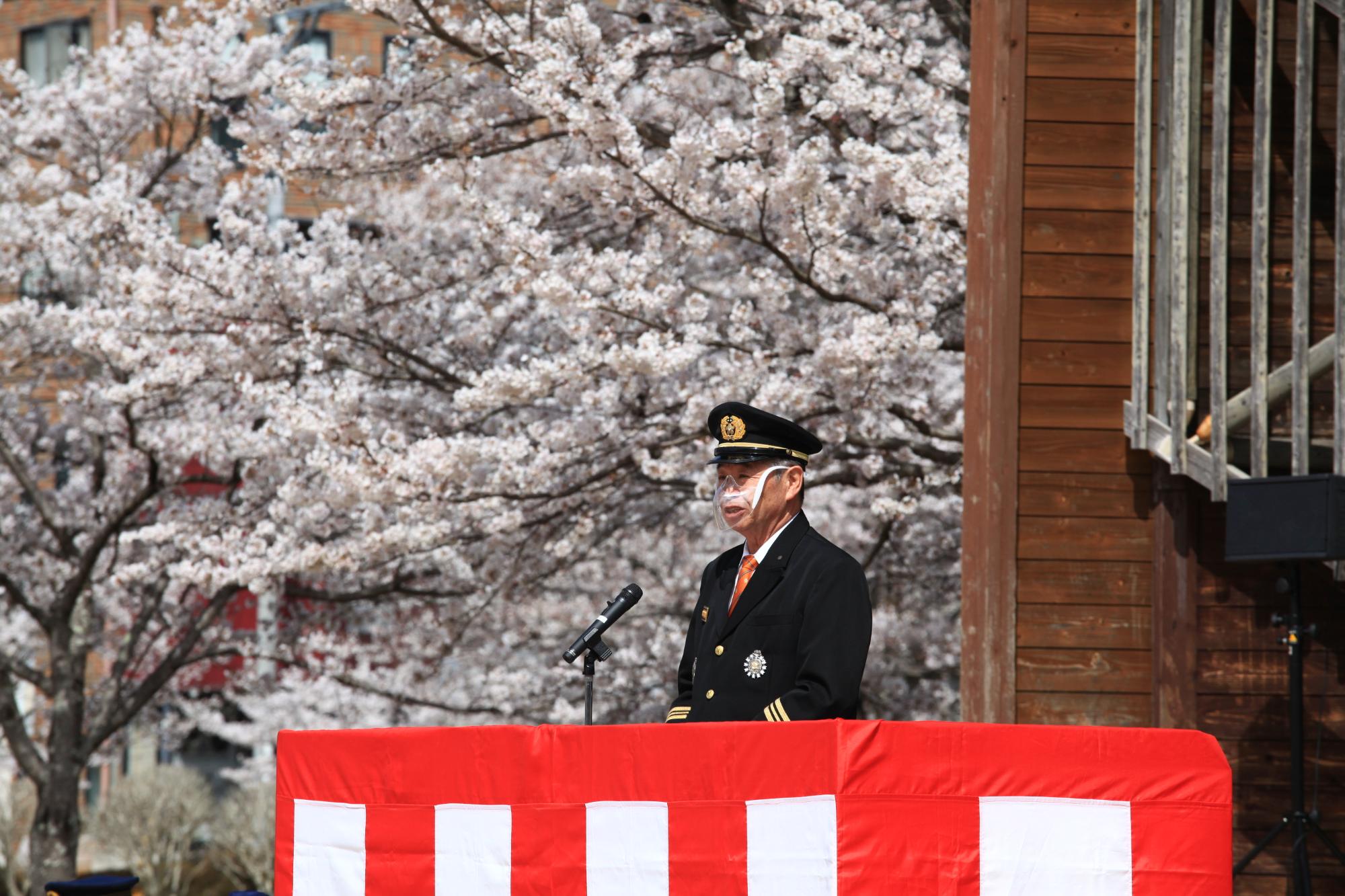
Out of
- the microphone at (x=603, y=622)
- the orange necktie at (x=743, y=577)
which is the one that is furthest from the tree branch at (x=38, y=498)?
the microphone at (x=603, y=622)

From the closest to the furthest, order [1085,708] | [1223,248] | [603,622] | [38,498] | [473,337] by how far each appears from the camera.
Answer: [603,622] → [1223,248] → [1085,708] → [473,337] → [38,498]

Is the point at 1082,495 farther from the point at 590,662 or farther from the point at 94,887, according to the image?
the point at 94,887

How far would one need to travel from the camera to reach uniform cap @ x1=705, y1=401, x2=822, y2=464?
12.7ft

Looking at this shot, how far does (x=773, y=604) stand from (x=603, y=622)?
1.49 ft

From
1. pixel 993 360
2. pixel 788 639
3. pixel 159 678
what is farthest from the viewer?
pixel 159 678

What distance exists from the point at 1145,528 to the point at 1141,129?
5.01ft

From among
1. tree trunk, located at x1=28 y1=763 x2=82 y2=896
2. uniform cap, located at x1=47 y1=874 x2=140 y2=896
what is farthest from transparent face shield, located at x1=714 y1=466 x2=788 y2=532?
tree trunk, located at x1=28 y1=763 x2=82 y2=896

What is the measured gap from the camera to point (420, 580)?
467 inches

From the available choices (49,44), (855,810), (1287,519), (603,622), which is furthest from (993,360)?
(49,44)

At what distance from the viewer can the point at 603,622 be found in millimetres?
3576

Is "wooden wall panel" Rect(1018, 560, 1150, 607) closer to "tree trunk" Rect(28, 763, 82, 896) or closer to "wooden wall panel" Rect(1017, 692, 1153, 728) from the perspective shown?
"wooden wall panel" Rect(1017, 692, 1153, 728)

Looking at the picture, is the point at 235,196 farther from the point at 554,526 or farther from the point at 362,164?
the point at 554,526

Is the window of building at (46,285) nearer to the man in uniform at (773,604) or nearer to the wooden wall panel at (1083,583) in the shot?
the wooden wall panel at (1083,583)

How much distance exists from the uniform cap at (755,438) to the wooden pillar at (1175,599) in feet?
8.60
